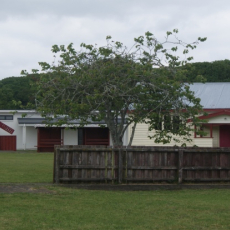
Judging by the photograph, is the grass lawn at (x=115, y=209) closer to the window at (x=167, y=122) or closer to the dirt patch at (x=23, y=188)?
the dirt patch at (x=23, y=188)

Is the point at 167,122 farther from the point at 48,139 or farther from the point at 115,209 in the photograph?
the point at 48,139

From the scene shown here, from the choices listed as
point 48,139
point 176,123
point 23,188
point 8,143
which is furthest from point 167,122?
point 8,143

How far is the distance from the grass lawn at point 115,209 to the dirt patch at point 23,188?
0.36 meters

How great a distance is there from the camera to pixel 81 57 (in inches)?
708

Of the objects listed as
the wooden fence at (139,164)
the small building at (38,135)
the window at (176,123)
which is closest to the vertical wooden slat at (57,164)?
the wooden fence at (139,164)

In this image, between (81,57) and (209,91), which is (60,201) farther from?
(209,91)

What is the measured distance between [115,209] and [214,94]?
2505 cm

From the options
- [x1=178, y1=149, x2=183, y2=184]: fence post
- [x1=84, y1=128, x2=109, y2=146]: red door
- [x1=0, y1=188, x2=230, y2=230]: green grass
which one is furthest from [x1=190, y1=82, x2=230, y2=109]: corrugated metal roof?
[x1=0, y1=188, x2=230, y2=230]: green grass

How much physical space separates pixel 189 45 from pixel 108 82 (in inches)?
132

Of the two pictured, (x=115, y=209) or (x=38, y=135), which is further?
(x=38, y=135)

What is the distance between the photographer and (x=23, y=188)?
14.3 meters

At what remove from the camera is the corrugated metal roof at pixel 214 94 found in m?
33.6

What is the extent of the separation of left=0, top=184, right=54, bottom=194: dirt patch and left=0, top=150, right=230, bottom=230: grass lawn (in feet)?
1.19

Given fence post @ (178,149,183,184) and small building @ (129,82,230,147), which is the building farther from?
fence post @ (178,149,183,184)
